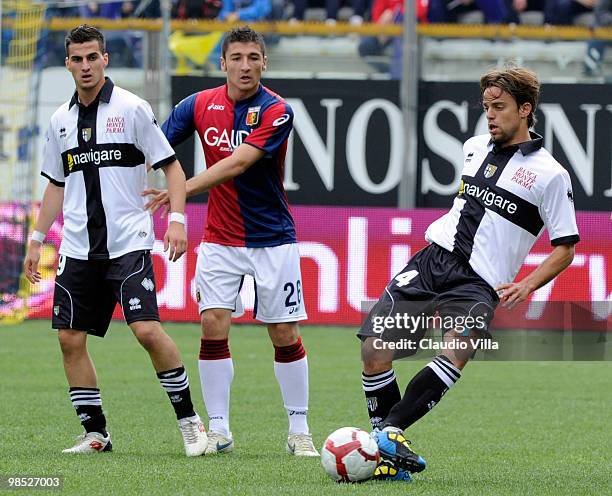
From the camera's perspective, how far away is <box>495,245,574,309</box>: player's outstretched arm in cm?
609

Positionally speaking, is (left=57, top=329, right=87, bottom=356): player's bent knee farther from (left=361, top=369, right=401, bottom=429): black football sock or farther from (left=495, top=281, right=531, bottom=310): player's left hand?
(left=495, top=281, right=531, bottom=310): player's left hand

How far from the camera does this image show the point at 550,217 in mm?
6332

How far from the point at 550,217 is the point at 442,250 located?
1.77 ft

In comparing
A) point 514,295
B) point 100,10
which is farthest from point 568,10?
point 514,295

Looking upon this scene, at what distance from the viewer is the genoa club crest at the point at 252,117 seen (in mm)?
7398

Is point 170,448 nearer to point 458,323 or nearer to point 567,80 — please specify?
point 458,323

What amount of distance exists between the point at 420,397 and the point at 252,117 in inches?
79.7

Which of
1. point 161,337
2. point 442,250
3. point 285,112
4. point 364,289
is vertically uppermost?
point 285,112

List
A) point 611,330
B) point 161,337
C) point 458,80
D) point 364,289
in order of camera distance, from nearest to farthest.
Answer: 1. point 161,337
2. point 611,330
3. point 364,289
4. point 458,80

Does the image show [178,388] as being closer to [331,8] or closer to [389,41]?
[389,41]

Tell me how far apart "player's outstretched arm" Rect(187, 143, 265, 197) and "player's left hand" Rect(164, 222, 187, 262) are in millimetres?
257

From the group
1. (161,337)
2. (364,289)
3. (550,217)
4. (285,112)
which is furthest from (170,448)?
(364,289)

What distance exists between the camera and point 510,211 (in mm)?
6383

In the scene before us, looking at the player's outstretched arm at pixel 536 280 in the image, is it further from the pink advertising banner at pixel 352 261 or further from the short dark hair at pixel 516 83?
the pink advertising banner at pixel 352 261
